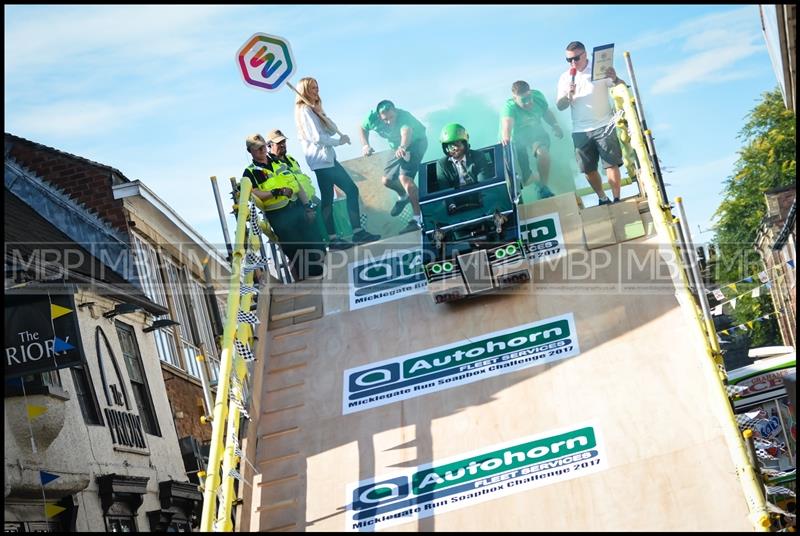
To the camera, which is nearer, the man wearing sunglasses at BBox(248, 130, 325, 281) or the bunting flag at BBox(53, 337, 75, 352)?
the man wearing sunglasses at BBox(248, 130, 325, 281)

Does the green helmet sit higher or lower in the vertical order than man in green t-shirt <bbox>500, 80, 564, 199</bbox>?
lower

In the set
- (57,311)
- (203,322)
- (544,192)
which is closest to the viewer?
(544,192)

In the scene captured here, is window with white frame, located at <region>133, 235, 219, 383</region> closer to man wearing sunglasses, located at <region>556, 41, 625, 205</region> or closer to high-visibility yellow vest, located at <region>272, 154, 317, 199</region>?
high-visibility yellow vest, located at <region>272, 154, 317, 199</region>

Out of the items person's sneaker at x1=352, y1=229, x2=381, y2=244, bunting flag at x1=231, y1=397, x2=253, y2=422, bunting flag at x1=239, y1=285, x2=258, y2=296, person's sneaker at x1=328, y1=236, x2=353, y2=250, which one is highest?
person's sneaker at x1=352, y1=229, x2=381, y2=244

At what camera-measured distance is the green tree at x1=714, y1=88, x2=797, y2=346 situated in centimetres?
5534

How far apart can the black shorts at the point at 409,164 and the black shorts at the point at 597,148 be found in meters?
2.01

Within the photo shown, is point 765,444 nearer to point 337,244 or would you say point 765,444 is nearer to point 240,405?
point 337,244

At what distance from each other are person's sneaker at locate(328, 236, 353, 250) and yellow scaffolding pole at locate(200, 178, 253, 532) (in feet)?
4.24

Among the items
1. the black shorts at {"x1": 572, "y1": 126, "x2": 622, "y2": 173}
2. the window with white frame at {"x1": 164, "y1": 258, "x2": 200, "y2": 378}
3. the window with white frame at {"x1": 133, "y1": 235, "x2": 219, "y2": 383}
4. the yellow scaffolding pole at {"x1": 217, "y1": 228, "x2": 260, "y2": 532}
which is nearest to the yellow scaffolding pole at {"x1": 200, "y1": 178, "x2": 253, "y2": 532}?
the yellow scaffolding pole at {"x1": 217, "y1": 228, "x2": 260, "y2": 532}

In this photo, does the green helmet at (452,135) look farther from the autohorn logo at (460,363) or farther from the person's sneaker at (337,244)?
the autohorn logo at (460,363)

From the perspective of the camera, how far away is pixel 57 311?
12438mm

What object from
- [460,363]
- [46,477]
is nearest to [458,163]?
[460,363]

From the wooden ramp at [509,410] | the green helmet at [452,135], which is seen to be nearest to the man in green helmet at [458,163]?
the green helmet at [452,135]

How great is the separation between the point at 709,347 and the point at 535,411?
→ 4.69 feet
